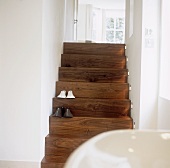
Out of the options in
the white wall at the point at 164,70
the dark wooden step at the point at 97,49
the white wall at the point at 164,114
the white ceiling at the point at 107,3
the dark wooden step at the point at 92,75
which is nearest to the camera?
the white wall at the point at 164,114

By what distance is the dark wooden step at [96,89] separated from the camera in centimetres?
392

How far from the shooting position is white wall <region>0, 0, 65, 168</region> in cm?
294

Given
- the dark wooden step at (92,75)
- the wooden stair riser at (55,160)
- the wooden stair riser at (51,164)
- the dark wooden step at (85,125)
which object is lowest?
the wooden stair riser at (51,164)

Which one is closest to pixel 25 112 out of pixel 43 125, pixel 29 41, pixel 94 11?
pixel 43 125

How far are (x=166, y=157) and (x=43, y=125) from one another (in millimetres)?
1761

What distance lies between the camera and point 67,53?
4.76m

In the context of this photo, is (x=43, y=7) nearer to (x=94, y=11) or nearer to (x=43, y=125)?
(x=43, y=125)

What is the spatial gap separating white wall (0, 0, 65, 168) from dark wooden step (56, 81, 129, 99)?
1.02 m

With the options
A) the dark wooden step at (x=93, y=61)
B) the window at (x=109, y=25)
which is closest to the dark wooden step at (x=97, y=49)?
the dark wooden step at (x=93, y=61)

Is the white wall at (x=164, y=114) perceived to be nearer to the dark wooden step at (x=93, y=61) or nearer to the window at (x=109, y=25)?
the dark wooden step at (x=93, y=61)

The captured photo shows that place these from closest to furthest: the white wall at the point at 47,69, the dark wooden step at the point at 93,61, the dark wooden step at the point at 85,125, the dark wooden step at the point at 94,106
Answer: the white wall at the point at 47,69
the dark wooden step at the point at 85,125
the dark wooden step at the point at 94,106
the dark wooden step at the point at 93,61

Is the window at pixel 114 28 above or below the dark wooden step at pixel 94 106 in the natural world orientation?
above

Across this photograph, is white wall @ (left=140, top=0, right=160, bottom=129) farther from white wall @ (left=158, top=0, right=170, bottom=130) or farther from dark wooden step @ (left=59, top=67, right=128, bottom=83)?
dark wooden step @ (left=59, top=67, right=128, bottom=83)

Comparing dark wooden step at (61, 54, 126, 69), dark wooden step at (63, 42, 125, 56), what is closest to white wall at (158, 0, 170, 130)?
dark wooden step at (61, 54, 126, 69)
